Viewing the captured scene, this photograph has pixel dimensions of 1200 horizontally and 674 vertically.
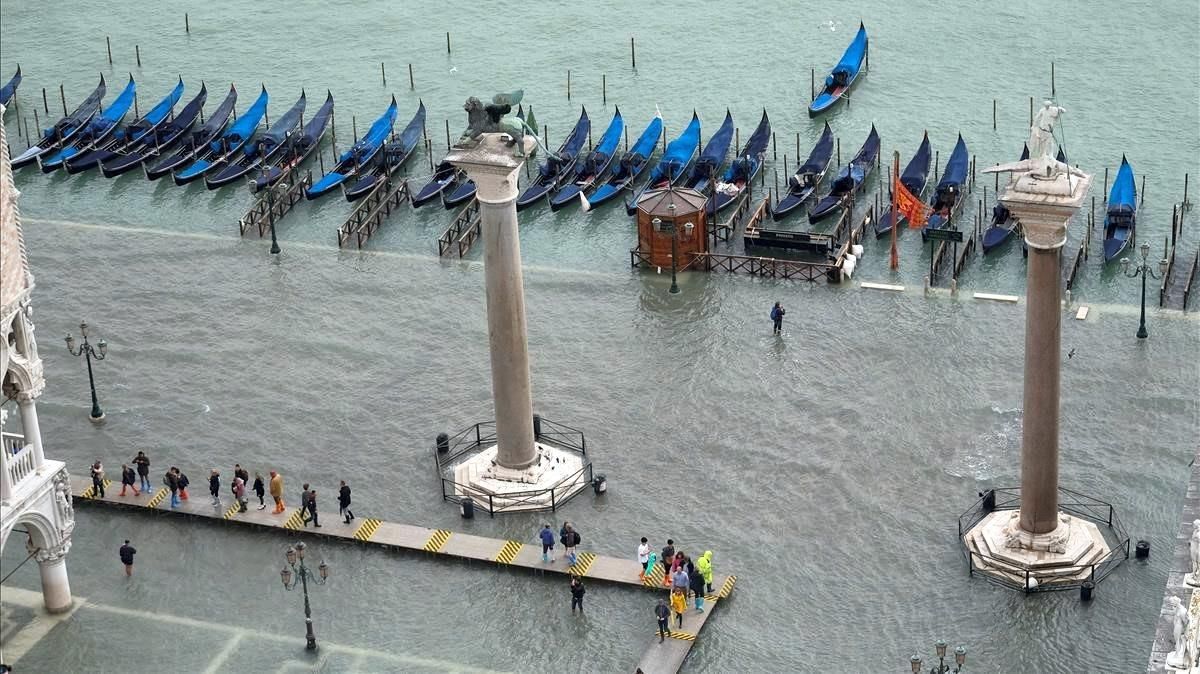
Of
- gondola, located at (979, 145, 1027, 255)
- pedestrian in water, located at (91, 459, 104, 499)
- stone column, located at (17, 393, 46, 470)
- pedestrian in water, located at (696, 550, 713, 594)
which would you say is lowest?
pedestrian in water, located at (696, 550, 713, 594)

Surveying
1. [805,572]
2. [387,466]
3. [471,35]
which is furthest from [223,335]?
[471,35]

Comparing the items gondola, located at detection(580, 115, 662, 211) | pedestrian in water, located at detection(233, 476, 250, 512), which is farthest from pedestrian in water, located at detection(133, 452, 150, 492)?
gondola, located at detection(580, 115, 662, 211)

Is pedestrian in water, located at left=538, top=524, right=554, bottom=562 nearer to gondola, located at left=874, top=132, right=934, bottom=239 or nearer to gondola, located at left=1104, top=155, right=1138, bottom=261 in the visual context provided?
gondola, located at left=874, top=132, right=934, bottom=239

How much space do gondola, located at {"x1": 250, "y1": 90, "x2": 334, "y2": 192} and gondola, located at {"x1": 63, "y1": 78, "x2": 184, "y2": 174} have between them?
688 centimetres

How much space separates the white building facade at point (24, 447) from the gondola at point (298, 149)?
104ft

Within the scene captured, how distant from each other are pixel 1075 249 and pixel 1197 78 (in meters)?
23.3

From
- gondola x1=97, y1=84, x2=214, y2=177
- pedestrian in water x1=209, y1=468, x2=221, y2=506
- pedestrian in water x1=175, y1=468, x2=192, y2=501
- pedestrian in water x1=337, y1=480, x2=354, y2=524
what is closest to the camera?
pedestrian in water x1=337, y1=480, x2=354, y2=524

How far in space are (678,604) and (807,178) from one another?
32.9 metres

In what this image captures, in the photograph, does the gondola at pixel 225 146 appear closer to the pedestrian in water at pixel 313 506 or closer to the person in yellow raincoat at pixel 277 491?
the person in yellow raincoat at pixel 277 491

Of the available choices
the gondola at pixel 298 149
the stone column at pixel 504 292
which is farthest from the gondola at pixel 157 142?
the stone column at pixel 504 292

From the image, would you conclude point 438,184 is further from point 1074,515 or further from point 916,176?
point 1074,515

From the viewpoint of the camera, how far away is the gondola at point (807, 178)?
88.1 metres

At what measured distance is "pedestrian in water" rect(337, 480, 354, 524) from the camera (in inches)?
2594

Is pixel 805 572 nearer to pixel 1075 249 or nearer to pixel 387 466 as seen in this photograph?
pixel 387 466
